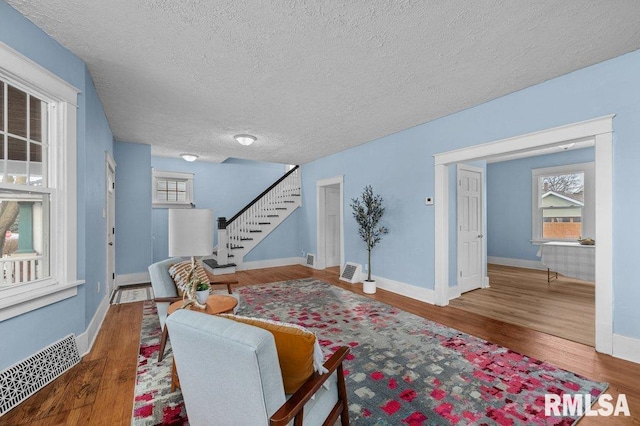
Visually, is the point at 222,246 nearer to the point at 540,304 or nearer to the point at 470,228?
the point at 470,228

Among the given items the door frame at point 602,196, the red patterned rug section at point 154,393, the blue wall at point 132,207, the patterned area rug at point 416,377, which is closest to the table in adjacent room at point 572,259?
the door frame at point 602,196

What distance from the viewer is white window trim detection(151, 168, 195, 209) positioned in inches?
279

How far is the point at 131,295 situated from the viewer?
4.65 meters

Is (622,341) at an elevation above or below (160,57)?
below

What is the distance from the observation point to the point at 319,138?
16.9 ft

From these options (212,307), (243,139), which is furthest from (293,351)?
(243,139)

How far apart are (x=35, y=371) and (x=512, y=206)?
8.76 metres

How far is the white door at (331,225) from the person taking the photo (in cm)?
705

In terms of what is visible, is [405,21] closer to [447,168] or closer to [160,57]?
[160,57]

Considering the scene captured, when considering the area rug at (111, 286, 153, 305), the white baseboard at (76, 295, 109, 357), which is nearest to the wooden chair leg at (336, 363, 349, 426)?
the white baseboard at (76, 295, 109, 357)

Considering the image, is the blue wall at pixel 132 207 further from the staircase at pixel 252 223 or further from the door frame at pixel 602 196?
the door frame at pixel 602 196

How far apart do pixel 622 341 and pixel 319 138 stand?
180 inches

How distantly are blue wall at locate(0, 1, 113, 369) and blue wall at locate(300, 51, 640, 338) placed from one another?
414 cm

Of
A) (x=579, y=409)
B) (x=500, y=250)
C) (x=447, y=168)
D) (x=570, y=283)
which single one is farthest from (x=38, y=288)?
(x=500, y=250)
